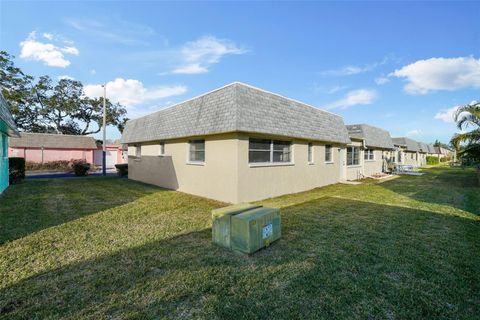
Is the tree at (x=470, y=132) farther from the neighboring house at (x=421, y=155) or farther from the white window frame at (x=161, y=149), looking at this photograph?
the neighboring house at (x=421, y=155)

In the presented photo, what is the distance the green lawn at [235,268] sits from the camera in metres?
2.88

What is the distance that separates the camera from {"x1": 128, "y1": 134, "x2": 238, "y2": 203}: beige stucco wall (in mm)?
8906

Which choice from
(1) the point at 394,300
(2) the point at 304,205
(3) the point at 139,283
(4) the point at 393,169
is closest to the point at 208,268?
(3) the point at 139,283

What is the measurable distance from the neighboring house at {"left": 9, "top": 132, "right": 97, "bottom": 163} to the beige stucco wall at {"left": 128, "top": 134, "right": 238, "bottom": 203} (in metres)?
21.9

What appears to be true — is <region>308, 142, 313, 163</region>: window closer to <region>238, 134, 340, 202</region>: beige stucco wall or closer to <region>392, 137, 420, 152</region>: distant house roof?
<region>238, 134, 340, 202</region>: beige stucco wall

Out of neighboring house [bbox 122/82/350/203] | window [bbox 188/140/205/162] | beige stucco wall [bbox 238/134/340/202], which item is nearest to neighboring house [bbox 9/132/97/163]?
neighboring house [bbox 122/82/350/203]

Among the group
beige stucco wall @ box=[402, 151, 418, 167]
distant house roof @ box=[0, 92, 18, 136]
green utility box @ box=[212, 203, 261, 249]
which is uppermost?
distant house roof @ box=[0, 92, 18, 136]

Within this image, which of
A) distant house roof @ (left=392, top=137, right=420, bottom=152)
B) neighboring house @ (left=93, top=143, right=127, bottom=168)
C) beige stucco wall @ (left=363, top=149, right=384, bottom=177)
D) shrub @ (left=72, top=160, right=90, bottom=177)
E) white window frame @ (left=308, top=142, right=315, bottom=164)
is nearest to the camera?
white window frame @ (left=308, top=142, right=315, bottom=164)

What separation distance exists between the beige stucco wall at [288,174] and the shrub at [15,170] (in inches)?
579

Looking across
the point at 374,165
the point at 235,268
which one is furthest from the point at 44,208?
the point at 374,165

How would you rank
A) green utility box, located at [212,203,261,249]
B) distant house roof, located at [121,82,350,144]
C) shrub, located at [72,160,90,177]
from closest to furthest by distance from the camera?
green utility box, located at [212,203,261,249]
distant house roof, located at [121,82,350,144]
shrub, located at [72,160,90,177]

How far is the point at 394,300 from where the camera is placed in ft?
9.98

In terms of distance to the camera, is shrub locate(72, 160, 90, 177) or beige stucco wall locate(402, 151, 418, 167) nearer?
shrub locate(72, 160, 90, 177)

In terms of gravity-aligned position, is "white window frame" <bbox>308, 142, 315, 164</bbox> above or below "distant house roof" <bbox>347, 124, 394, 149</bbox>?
below
